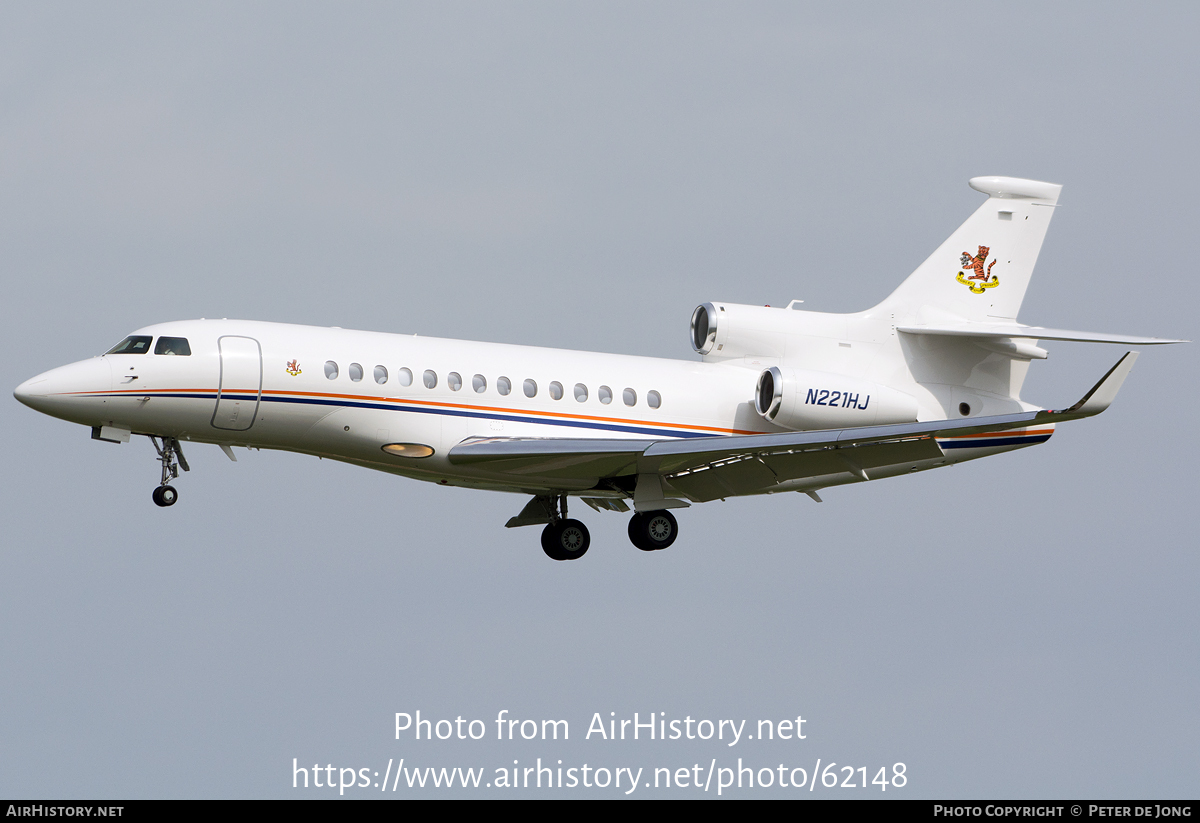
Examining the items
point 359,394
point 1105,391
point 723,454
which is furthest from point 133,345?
point 1105,391

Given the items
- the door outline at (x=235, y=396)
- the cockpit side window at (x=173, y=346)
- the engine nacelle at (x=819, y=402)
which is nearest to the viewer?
the door outline at (x=235, y=396)

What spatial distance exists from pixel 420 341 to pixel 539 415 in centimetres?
236

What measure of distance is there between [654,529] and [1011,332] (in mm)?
7464

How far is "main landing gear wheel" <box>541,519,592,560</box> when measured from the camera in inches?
1139

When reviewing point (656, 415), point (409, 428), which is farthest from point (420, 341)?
point (656, 415)

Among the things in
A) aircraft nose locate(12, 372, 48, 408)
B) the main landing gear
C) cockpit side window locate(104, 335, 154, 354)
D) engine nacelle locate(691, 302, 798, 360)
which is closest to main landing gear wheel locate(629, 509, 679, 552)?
the main landing gear

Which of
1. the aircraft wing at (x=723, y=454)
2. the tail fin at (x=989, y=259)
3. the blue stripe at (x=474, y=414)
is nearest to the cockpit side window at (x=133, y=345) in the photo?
the blue stripe at (x=474, y=414)

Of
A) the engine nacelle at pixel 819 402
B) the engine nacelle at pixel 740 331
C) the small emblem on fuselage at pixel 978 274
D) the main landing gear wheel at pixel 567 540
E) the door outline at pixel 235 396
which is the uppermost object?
the small emblem on fuselage at pixel 978 274

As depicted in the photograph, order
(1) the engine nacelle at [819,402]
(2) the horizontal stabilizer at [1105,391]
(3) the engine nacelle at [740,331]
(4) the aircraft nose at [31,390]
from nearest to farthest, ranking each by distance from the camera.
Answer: (2) the horizontal stabilizer at [1105,391]
(4) the aircraft nose at [31,390]
(1) the engine nacelle at [819,402]
(3) the engine nacelle at [740,331]

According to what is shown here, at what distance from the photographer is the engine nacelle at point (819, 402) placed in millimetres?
27594

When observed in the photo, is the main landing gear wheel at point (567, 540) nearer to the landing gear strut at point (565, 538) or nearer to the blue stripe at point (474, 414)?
the landing gear strut at point (565, 538)

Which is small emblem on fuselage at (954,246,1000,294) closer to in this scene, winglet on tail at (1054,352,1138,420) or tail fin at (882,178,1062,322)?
tail fin at (882,178,1062,322)

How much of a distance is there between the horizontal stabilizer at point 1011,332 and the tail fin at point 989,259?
2.09 ft

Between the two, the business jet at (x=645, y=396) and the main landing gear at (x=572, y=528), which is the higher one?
the business jet at (x=645, y=396)
